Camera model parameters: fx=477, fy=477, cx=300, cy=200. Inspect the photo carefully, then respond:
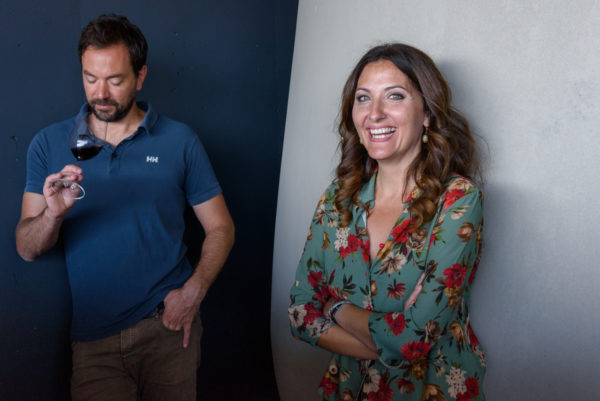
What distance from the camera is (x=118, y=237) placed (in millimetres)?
1832

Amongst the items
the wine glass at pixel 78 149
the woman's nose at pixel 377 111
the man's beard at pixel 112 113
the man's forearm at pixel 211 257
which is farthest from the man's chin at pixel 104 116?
the woman's nose at pixel 377 111

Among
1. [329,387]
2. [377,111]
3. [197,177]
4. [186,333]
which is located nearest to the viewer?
[377,111]

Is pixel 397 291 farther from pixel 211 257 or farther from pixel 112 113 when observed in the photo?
pixel 112 113

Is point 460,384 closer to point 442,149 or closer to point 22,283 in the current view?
point 442,149

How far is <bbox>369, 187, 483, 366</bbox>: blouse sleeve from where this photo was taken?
4.40ft

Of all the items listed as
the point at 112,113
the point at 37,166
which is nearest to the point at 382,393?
the point at 112,113

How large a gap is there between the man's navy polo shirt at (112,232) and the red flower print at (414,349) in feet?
3.24

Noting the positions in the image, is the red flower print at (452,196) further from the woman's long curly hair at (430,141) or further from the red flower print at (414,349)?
the red flower print at (414,349)

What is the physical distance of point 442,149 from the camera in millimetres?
1578

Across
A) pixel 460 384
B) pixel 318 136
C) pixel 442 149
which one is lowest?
pixel 460 384

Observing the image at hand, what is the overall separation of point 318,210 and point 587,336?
0.92m

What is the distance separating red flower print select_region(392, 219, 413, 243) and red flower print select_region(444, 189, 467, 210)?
13 centimetres

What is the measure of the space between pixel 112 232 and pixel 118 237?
0.10ft

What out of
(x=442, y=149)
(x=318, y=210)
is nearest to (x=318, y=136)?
(x=318, y=210)
